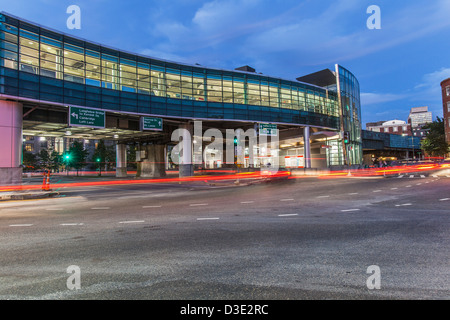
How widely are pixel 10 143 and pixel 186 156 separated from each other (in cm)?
1863

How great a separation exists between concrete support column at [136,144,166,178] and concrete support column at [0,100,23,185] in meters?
20.3

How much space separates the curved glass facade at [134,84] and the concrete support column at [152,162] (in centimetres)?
1109

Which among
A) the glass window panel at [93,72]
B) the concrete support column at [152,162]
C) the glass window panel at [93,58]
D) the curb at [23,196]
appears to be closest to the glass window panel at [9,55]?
the glass window panel at [93,72]

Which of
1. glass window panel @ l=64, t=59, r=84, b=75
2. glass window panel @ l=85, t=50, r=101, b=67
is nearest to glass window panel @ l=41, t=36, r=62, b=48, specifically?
glass window panel @ l=64, t=59, r=84, b=75

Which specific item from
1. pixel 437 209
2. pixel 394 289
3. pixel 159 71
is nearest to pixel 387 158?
pixel 159 71

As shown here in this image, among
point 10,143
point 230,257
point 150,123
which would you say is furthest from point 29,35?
point 230,257

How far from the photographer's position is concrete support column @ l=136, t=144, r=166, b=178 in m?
42.8

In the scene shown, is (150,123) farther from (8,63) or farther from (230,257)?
(230,257)

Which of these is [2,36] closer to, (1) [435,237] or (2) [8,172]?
(2) [8,172]

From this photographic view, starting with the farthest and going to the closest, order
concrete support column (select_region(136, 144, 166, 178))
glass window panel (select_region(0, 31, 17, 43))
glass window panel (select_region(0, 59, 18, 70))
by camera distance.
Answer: concrete support column (select_region(136, 144, 166, 178)) → glass window panel (select_region(0, 31, 17, 43)) → glass window panel (select_region(0, 59, 18, 70))

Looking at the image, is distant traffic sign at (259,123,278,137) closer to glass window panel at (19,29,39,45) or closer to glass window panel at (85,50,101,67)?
glass window panel at (85,50,101,67)

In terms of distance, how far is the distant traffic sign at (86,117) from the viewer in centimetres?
2653

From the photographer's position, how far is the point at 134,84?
1283 inches
